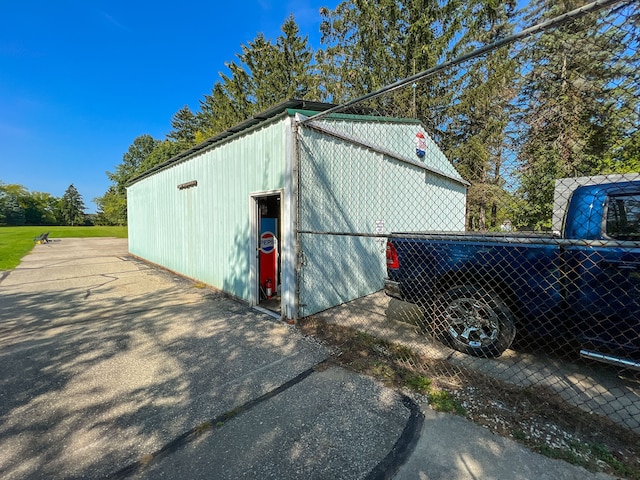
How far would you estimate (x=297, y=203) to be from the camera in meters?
4.42

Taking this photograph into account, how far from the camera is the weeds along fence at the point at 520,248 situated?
93.7 inches

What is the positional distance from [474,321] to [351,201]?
3125 millimetres

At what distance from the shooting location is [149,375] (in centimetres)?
303

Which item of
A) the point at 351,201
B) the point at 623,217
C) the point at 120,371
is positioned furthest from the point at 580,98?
the point at 120,371

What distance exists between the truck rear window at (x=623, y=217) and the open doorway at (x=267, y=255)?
4.36 m

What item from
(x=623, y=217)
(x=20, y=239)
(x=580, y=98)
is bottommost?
(x=20, y=239)

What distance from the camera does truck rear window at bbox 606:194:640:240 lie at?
2.50m

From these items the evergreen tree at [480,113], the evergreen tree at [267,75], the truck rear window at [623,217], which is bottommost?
the truck rear window at [623,217]

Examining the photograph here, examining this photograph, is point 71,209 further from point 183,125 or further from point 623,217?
point 623,217

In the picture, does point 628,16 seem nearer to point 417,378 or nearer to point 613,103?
point 613,103

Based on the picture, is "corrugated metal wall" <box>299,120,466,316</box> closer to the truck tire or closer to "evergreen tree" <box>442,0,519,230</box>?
the truck tire

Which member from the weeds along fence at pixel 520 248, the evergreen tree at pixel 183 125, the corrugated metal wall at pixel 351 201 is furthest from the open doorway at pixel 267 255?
the evergreen tree at pixel 183 125

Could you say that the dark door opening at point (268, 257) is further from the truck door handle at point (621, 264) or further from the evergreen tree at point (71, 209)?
the evergreen tree at point (71, 209)

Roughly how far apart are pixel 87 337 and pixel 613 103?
21.3 feet
